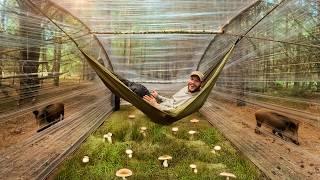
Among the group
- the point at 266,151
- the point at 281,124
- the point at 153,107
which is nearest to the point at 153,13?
the point at 153,107

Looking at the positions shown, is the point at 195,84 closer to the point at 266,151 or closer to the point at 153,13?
the point at 153,13

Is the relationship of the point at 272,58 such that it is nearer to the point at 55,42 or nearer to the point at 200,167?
the point at 200,167

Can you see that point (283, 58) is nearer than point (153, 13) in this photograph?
Yes

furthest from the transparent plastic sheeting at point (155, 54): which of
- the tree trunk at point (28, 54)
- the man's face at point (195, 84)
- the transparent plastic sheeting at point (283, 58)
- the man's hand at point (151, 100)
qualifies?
the tree trunk at point (28, 54)

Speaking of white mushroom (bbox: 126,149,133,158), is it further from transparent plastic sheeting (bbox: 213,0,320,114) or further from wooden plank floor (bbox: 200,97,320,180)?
transparent plastic sheeting (bbox: 213,0,320,114)

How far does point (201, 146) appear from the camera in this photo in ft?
14.3

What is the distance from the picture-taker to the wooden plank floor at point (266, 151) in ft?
11.5

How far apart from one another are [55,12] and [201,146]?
93.0 inches

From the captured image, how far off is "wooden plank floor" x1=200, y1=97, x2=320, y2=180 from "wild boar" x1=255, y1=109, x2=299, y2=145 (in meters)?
0.15

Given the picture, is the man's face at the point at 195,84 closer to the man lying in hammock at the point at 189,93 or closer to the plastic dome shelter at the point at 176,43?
the man lying in hammock at the point at 189,93

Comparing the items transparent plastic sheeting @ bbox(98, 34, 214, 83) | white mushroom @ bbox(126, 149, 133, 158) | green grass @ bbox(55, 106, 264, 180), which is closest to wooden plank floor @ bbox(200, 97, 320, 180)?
green grass @ bbox(55, 106, 264, 180)

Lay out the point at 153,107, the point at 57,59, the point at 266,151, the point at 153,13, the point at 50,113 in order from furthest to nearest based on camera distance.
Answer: the point at 50,113 < the point at 266,151 < the point at 153,13 < the point at 57,59 < the point at 153,107

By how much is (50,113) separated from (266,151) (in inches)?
105

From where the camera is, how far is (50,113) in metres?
4.39
